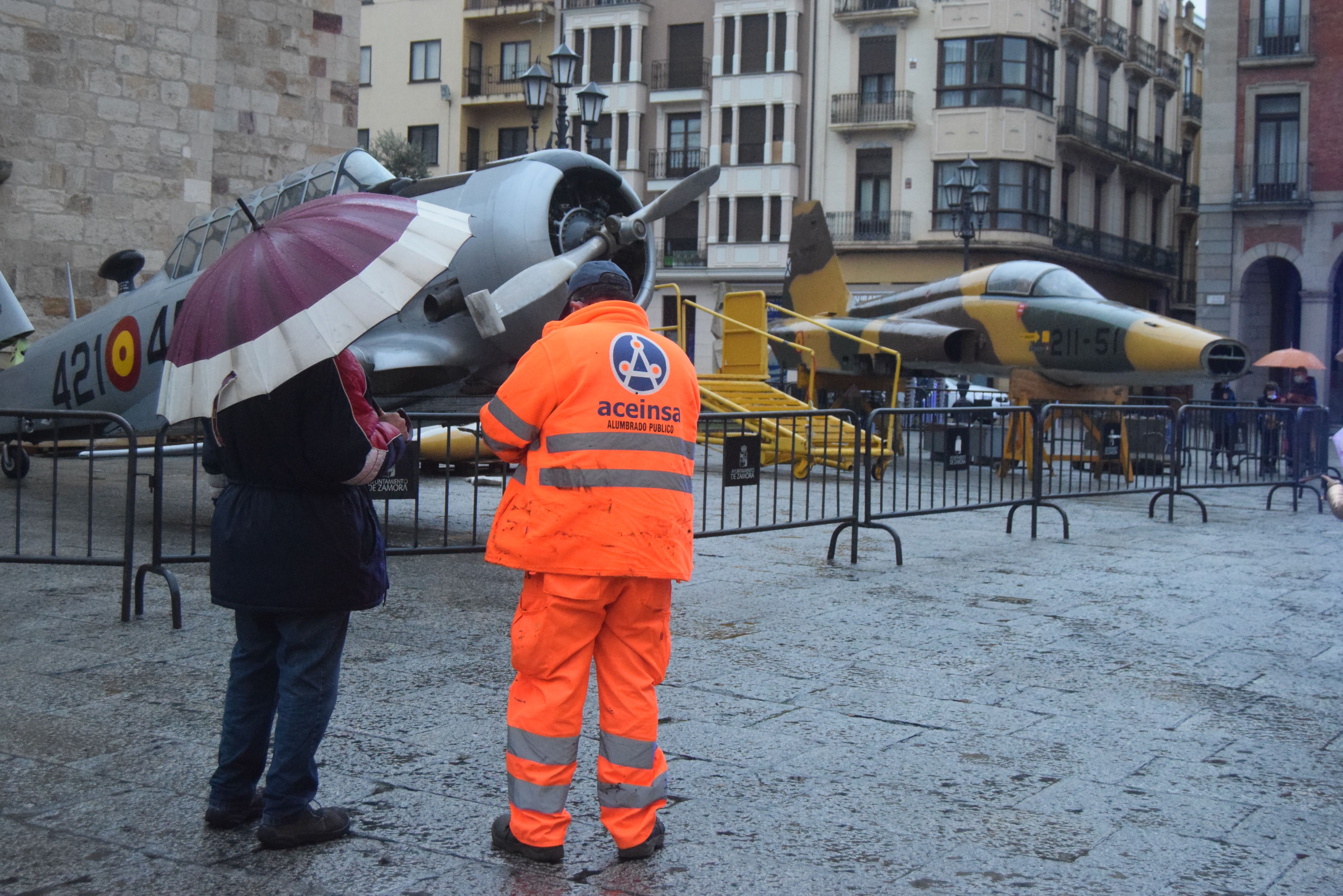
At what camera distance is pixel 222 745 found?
144 inches

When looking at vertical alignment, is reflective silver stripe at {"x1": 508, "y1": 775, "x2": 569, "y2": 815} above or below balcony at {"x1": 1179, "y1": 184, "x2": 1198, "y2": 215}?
below

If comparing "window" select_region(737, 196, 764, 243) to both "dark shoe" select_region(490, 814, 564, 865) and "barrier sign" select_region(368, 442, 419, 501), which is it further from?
"dark shoe" select_region(490, 814, 564, 865)

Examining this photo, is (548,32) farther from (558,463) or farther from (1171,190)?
(558,463)

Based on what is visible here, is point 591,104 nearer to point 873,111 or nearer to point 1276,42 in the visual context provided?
point 1276,42

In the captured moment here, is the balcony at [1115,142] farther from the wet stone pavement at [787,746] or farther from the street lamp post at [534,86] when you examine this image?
the wet stone pavement at [787,746]

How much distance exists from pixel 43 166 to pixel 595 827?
14.4 m

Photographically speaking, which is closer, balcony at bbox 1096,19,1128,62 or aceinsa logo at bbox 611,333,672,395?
aceinsa logo at bbox 611,333,672,395

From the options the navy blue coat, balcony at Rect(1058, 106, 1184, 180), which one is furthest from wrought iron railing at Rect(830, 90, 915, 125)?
the navy blue coat

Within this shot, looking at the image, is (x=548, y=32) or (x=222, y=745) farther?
(x=548, y=32)

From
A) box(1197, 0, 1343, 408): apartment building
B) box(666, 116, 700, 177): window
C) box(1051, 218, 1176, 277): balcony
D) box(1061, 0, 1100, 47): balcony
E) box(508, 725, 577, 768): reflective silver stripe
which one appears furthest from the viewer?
box(666, 116, 700, 177): window

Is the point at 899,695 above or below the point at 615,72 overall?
below

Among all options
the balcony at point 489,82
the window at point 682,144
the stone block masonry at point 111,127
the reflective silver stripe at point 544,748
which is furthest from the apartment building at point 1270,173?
the reflective silver stripe at point 544,748

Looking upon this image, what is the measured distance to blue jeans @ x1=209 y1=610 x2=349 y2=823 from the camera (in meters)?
3.51

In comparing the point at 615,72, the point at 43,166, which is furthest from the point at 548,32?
the point at 43,166
